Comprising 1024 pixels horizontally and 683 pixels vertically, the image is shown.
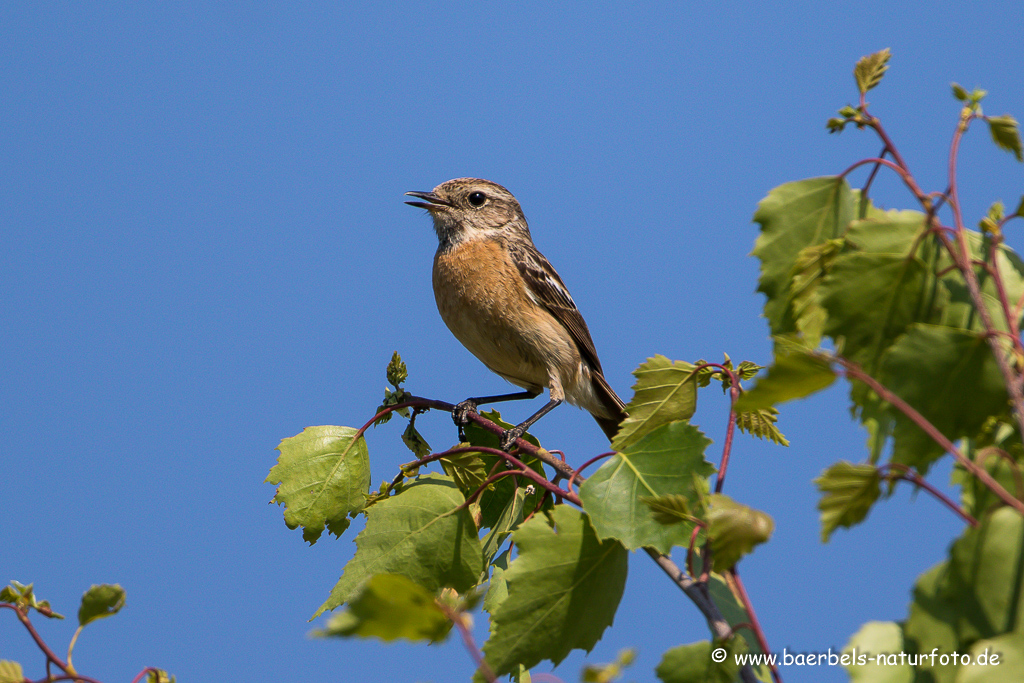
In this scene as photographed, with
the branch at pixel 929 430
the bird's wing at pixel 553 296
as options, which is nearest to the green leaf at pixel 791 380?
the branch at pixel 929 430

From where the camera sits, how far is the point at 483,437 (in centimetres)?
476

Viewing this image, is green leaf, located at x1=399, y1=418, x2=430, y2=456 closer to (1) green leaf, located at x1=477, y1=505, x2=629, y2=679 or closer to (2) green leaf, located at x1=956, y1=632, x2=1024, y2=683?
(1) green leaf, located at x1=477, y1=505, x2=629, y2=679

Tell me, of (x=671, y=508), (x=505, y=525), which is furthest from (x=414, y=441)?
(x=671, y=508)

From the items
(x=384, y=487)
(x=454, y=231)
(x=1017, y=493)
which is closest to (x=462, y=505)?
(x=384, y=487)

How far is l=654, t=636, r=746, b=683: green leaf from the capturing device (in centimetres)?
254

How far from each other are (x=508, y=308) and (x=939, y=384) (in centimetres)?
448

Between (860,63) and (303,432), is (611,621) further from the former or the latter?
(860,63)

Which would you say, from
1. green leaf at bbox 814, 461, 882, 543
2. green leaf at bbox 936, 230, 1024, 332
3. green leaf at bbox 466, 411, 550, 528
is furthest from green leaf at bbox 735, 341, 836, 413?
green leaf at bbox 466, 411, 550, 528

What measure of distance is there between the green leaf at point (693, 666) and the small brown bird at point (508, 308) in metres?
3.22

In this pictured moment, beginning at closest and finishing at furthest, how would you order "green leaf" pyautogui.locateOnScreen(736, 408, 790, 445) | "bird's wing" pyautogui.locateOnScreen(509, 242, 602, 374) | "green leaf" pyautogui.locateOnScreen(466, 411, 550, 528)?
"green leaf" pyautogui.locateOnScreen(736, 408, 790, 445) < "green leaf" pyautogui.locateOnScreen(466, 411, 550, 528) < "bird's wing" pyautogui.locateOnScreen(509, 242, 602, 374)

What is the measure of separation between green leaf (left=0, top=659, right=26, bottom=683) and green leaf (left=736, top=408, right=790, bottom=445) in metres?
2.87

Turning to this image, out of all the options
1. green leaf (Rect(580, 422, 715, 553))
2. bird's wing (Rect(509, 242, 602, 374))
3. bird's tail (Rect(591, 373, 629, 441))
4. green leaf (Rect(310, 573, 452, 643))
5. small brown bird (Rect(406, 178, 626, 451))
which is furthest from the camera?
bird's tail (Rect(591, 373, 629, 441))

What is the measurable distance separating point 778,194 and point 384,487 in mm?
2191

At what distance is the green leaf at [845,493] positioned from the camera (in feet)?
6.35
